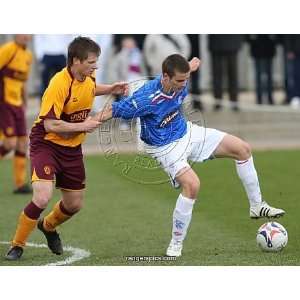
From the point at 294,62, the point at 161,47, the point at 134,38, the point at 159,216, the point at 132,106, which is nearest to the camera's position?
the point at 132,106

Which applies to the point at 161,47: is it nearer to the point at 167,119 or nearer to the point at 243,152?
the point at 243,152

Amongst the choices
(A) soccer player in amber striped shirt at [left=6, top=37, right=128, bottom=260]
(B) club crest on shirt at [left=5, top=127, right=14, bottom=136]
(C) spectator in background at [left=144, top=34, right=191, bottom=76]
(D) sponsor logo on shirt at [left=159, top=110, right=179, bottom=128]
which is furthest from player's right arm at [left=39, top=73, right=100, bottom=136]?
(C) spectator in background at [left=144, top=34, right=191, bottom=76]

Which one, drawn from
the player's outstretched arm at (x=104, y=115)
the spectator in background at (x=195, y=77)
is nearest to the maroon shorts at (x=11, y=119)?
the player's outstretched arm at (x=104, y=115)

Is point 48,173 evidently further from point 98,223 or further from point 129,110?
point 98,223

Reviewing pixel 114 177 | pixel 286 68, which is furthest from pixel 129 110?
pixel 286 68

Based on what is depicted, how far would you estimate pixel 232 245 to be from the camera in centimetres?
860

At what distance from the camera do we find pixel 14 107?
12359 mm

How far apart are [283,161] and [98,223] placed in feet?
16.3

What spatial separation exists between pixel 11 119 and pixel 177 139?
4.44 m

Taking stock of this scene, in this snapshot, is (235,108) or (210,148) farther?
(235,108)

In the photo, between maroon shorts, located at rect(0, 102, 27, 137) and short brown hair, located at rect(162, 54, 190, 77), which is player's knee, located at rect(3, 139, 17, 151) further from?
short brown hair, located at rect(162, 54, 190, 77)

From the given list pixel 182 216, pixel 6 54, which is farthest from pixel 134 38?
pixel 182 216

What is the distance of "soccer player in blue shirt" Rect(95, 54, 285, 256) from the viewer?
8.14 metres

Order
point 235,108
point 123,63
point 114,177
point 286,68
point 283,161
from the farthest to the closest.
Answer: point 286,68, point 235,108, point 123,63, point 283,161, point 114,177
